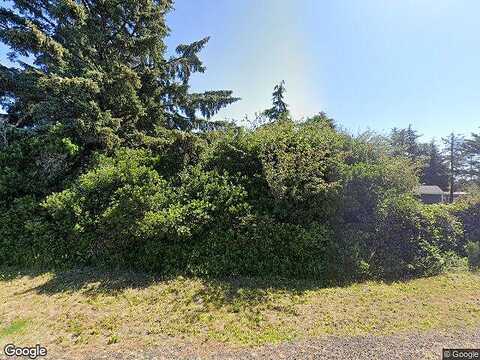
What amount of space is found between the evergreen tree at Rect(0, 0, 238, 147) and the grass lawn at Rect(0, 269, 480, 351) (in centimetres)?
454

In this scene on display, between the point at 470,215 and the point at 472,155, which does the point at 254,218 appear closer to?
the point at 470,215

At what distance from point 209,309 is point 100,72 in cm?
775

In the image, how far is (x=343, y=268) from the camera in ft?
19.8

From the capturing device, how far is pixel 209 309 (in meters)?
4.75

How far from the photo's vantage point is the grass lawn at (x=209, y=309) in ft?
13.2

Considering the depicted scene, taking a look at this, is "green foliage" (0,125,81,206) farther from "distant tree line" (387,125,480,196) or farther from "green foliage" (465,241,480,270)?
"distant tree line" (387,125,480,196)

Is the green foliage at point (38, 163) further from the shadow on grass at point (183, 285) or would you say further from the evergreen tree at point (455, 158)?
the evergreen tree at point (455, 158)

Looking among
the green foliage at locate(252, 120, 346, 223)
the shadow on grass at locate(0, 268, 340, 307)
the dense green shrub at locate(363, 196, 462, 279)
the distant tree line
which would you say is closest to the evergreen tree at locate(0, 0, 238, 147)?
the shadow on grass at locate(0, 268, 340, 307)

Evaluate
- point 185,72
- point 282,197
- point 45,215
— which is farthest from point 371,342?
point 185,72

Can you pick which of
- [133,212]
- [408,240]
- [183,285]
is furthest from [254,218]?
[408,240]

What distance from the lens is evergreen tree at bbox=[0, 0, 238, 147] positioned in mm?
8398

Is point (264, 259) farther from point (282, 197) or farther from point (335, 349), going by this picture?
point (335, 349)

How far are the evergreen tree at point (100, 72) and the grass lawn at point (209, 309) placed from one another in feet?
14.9

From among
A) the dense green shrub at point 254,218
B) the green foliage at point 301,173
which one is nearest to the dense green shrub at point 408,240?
the dense green shrub at point 254,218
